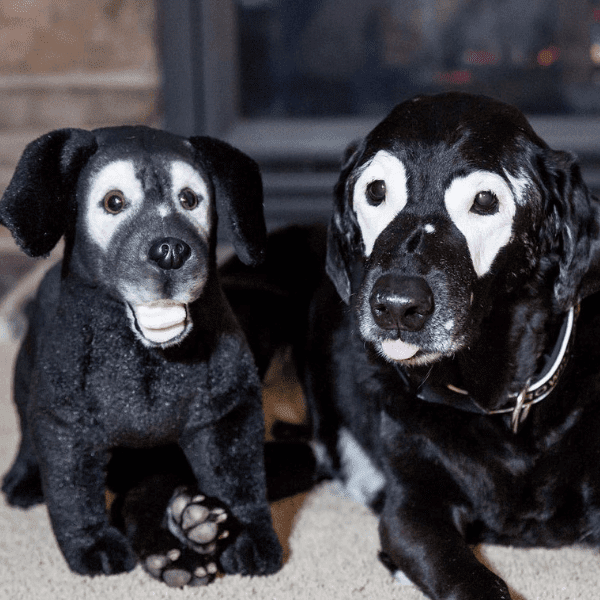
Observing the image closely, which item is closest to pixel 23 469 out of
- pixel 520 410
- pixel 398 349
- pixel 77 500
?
pixel 77 500

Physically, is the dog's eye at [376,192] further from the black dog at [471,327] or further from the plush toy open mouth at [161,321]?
the plush toy open mouth at [161,321]

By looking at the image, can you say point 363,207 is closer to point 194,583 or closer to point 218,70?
point 194,583

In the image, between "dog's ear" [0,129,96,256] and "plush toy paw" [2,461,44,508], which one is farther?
"plush toy paw" [2,461,44,508]

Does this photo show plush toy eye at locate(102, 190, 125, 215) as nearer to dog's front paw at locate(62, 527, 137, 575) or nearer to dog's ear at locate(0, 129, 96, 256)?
dog's ear at locate(0, 129, 96, 256)

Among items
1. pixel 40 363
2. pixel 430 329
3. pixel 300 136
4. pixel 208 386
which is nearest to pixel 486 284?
pixel 430 329

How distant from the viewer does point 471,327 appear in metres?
1.14

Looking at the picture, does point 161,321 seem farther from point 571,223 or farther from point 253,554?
point 571,223

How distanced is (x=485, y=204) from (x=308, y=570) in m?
0.60

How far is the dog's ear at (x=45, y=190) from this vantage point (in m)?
1.12

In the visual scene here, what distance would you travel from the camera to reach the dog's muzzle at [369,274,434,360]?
1077 mm

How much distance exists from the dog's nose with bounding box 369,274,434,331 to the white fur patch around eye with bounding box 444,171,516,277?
0.11 metres

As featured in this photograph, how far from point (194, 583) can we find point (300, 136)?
174 centimetres

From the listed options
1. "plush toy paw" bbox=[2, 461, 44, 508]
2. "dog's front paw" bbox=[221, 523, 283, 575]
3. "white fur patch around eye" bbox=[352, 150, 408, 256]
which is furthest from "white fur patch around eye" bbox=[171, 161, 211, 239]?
"plush toy paw" bbox=[2, 461, 44, 508]

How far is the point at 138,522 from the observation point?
1265mm
